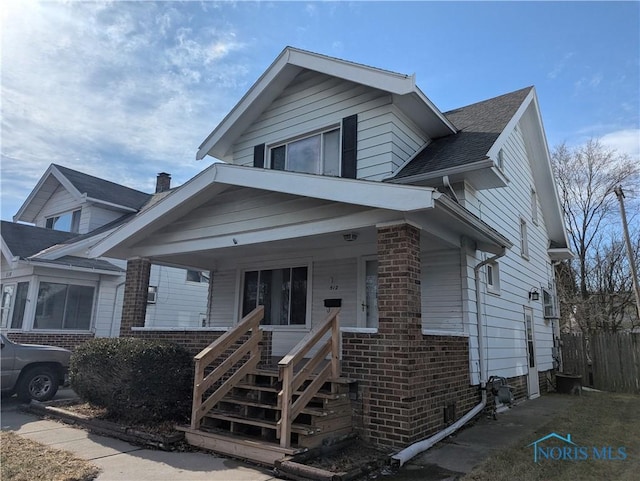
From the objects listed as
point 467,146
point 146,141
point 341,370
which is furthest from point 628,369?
point 146,141

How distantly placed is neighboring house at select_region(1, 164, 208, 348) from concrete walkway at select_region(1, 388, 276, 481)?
7.05 metres

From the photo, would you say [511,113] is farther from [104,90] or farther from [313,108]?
[104,90]

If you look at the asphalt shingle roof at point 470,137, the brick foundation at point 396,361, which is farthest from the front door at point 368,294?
the brick foundation at point 396,361

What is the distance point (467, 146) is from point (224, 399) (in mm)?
6143

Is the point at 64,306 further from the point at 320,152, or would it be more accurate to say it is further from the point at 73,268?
the point at 320,152

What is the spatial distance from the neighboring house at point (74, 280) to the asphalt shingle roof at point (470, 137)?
10.5 m

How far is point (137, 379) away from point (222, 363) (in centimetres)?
150

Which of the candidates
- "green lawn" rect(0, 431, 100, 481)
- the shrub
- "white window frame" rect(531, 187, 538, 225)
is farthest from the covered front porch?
"white window frame" rect(531, 187, 538, 225)

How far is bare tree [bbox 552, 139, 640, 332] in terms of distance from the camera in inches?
908

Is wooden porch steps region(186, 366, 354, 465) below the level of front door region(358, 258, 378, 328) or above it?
below

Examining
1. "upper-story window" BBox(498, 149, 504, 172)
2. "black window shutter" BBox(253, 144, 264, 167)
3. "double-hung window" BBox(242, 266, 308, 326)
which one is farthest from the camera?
"black window shutter" BBox(253, 144, 264, 167)

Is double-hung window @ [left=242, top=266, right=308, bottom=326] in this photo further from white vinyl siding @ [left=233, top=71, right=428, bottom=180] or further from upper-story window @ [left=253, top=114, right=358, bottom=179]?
white vinyl siding @ [left=233, top=71, right=428, bottom=180]

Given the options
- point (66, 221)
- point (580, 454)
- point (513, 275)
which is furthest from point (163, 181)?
point (580, 454)

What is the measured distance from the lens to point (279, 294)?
9977 millimetres
